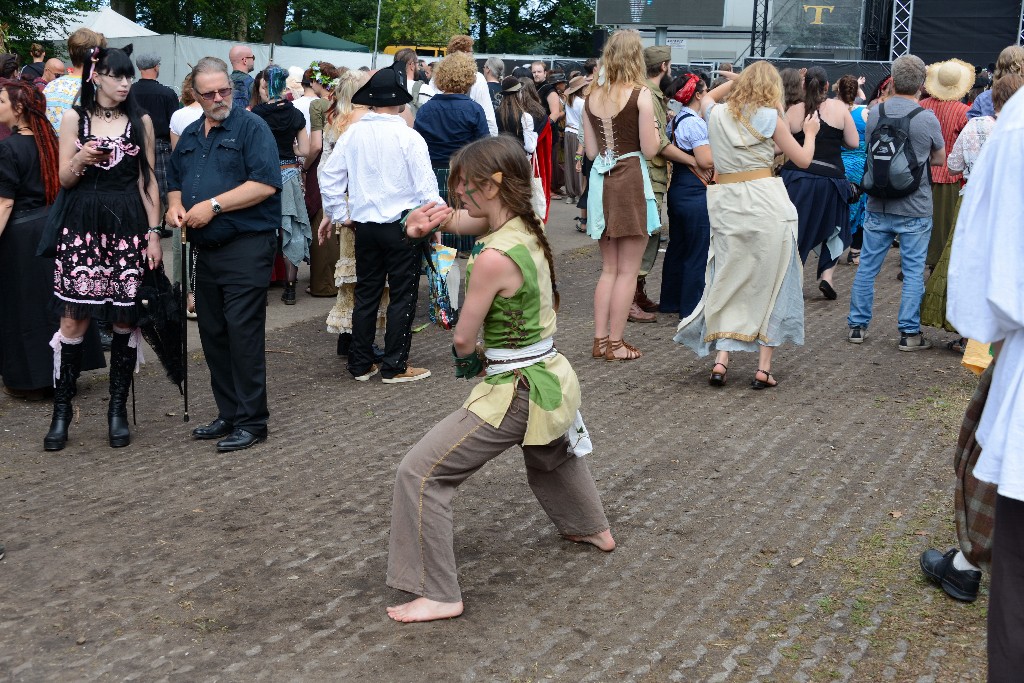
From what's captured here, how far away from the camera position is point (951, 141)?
410 inches

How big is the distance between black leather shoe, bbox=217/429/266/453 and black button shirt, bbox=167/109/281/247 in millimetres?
1005

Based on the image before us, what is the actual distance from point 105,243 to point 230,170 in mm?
739

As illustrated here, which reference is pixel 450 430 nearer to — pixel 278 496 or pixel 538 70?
pixel 278 496

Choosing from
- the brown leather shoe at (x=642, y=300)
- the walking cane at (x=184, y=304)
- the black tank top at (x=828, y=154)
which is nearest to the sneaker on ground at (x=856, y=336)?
the brown leather shoe at (x=642, y=300)

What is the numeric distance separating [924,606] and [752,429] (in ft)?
7.71

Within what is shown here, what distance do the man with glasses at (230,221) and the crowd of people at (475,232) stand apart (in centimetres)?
1

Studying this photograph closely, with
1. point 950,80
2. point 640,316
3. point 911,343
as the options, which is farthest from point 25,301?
point 950,80

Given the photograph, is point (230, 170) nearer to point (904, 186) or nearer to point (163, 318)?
point (163, 318)

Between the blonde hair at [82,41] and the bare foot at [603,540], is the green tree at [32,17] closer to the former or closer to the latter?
the blonde hair at [82,41]

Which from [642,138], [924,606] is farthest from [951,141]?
[924,606]

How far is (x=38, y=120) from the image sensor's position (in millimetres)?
6488

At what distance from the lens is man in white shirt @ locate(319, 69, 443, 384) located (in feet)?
23.8

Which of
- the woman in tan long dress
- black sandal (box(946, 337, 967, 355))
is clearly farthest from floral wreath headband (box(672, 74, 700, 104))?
black sandal (box(946, 337, 967, 355))

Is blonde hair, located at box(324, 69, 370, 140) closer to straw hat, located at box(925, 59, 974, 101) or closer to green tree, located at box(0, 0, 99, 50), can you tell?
straw hat, located at box(925, 59, 974, 101)
